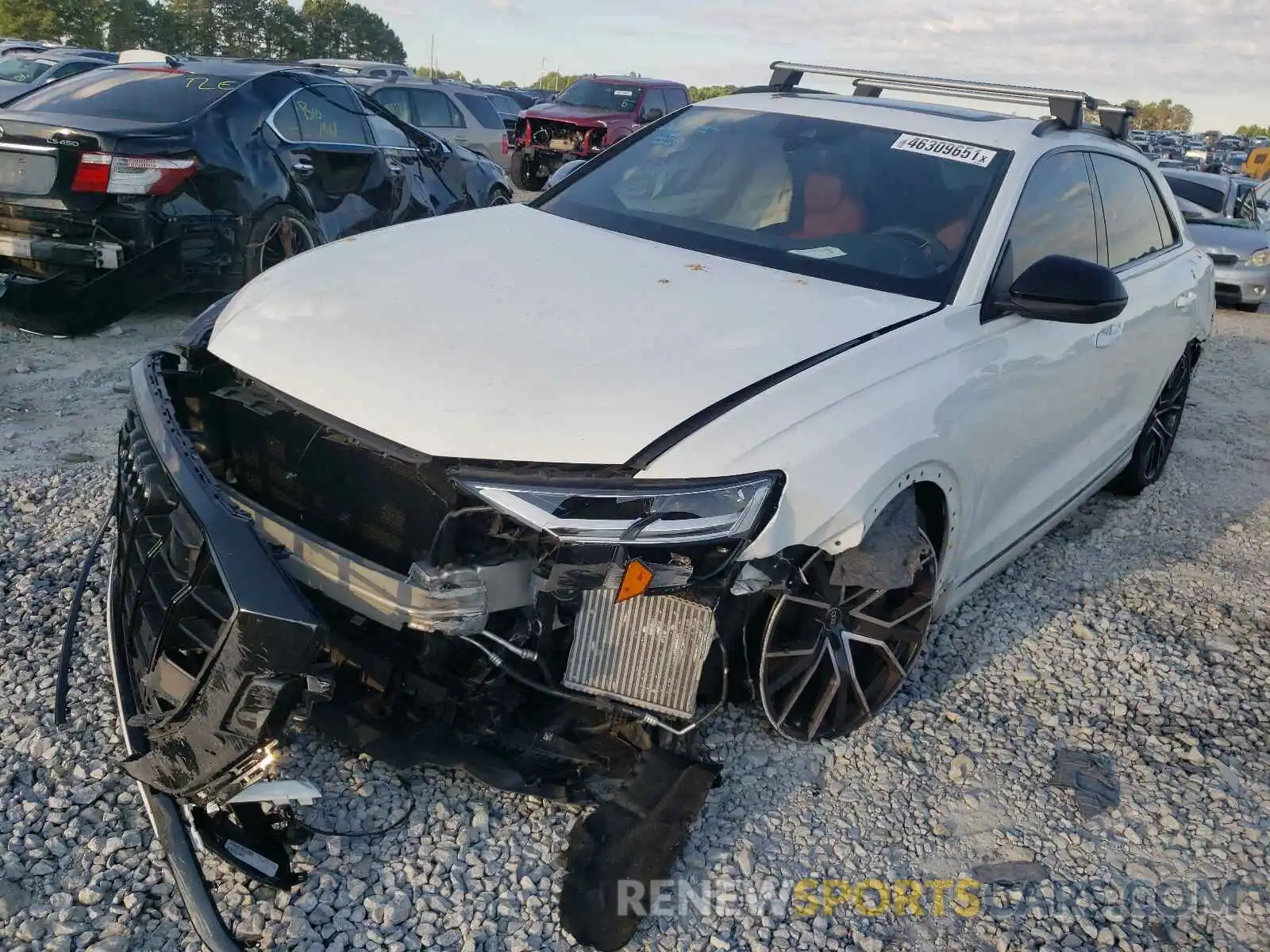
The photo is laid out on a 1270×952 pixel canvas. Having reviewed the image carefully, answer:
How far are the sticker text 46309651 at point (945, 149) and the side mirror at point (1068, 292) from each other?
23.4 inches

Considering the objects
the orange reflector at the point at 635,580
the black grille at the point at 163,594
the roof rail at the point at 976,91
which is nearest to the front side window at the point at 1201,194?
the roof rail at the point at 976,91

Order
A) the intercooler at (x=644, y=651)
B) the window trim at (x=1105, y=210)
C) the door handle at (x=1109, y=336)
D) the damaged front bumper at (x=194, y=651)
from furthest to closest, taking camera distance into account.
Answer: the window trim at (x=1105, y=210) < the door handle at (x=1109, y=336) < the intercooler at (x=644, y=651) < the damaged front bumper at (x=194, y=651)

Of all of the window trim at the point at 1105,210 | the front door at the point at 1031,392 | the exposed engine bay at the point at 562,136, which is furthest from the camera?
the exposed engine bay at the point at 562,136

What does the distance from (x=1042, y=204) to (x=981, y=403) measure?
3.38 ft

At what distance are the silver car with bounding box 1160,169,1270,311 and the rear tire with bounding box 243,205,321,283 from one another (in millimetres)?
9316

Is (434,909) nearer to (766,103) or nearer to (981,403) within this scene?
(981,403)

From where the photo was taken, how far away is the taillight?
5891 mm

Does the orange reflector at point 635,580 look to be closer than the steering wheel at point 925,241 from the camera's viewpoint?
Yes

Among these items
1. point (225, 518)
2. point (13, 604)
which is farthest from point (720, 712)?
point (13, 604)

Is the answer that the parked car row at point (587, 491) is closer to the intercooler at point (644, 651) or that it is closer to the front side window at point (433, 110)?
the intercooler at point (644, 651)

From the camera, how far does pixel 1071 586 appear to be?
441cm

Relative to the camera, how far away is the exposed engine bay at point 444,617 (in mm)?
2121

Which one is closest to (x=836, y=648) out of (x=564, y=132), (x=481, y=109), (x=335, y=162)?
(x=335, y=162)

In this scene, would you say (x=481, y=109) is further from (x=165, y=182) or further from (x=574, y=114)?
(x=165, y=182)
